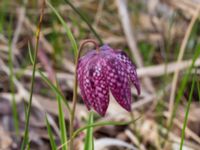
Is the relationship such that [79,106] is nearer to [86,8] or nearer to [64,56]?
[64,56]

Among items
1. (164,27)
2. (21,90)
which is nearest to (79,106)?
(21,90)

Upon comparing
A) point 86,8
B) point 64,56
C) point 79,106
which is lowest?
point 79,106
